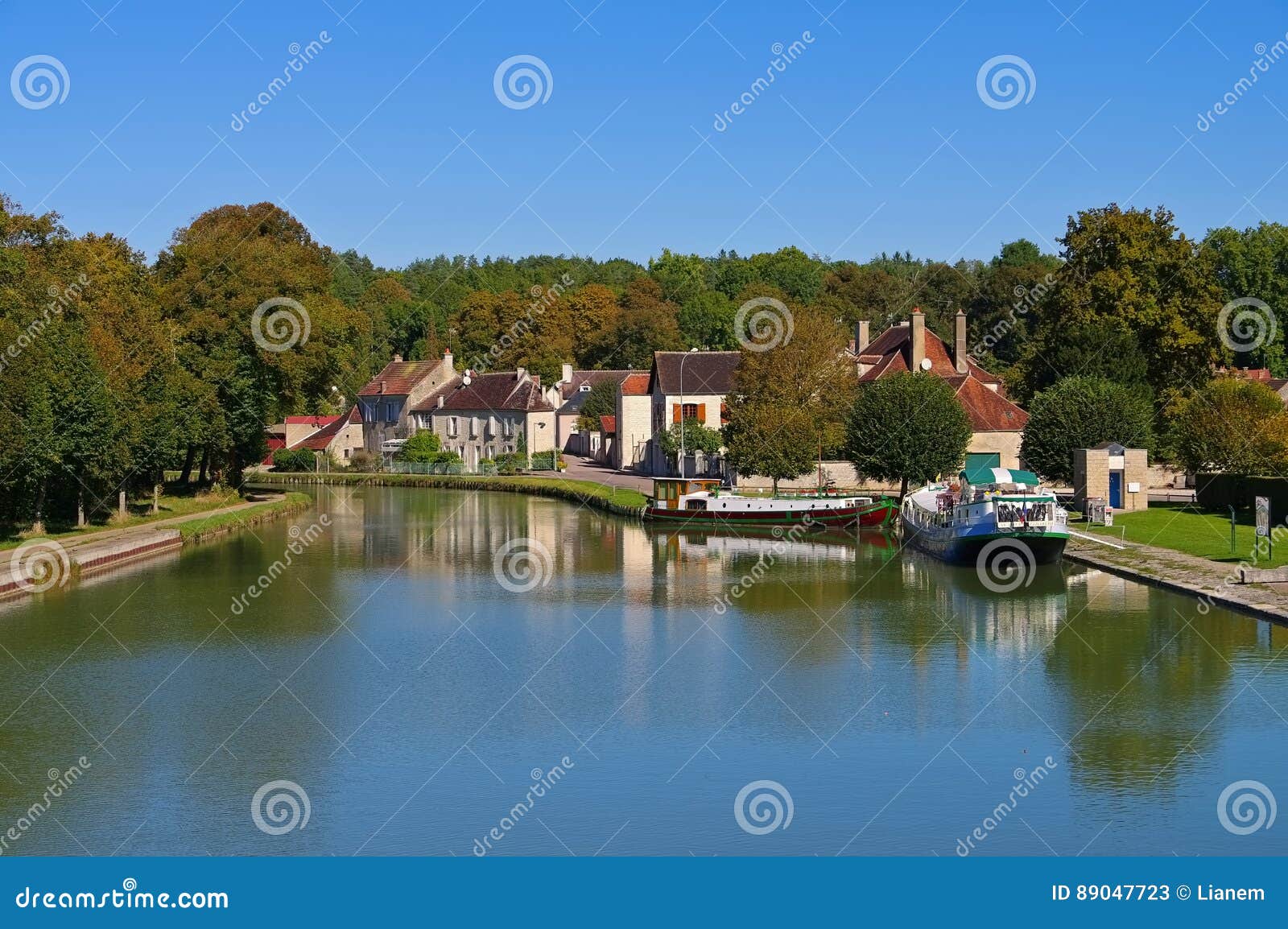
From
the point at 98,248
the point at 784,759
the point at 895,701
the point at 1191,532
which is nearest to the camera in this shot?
the point at 784,759

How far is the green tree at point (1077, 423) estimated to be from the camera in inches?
2092

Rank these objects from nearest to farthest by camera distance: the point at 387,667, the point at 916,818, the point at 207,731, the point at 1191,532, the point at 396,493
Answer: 1. the point at 916,818
2. the point at 207,731
3. the point at 387,667
4. the point at 1191,532
5. the point at 396,493

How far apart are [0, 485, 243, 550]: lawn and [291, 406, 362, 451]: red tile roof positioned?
3370 cm

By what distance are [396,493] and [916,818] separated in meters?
63.9

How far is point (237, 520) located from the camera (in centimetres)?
5625

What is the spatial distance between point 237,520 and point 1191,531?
33.8 metres

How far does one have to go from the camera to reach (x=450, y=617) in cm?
3381

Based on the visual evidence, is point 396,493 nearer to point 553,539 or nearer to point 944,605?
point 553,539

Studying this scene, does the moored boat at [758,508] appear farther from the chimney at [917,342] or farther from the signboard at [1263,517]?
the signboard at [1263,517]

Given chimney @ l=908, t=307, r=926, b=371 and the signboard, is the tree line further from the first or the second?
the signboard

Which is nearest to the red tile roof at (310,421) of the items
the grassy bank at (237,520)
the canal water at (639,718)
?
the grassy bank at (237,520)

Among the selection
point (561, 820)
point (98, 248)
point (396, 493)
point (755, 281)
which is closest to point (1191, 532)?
point (561, 820)

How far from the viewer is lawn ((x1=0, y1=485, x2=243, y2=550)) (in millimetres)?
45062

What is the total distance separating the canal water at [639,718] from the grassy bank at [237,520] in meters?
11.6
